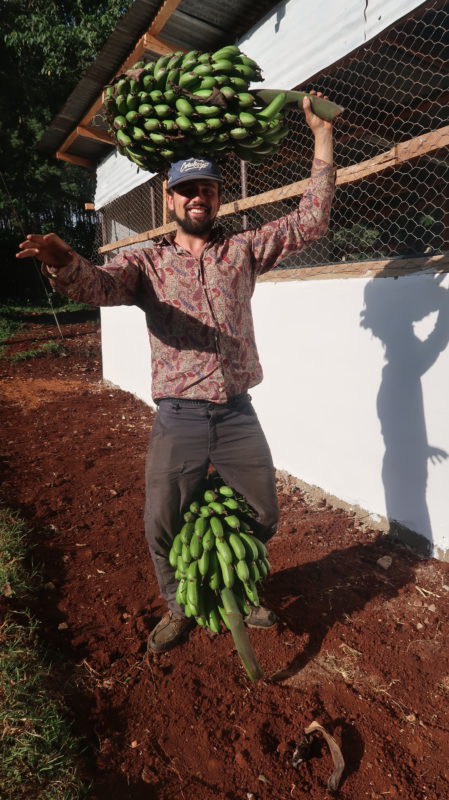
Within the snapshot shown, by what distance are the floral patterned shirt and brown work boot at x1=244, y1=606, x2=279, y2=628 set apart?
1221mm

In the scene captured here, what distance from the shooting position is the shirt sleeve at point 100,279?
2.03m

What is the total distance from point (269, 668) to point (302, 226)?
2121 millimetres

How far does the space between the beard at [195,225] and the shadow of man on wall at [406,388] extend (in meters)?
1.51

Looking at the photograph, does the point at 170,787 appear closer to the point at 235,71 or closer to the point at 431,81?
the point at 235,71

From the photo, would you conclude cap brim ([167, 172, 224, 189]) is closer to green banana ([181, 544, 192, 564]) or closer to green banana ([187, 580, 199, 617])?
green banana ([181, 544, 192, 564])

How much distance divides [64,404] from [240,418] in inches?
240

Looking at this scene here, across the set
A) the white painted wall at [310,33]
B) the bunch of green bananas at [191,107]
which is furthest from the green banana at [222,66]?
the white painted wall at [310,33]

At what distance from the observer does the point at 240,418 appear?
244 cm

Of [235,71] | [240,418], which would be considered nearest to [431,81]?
[235,71]

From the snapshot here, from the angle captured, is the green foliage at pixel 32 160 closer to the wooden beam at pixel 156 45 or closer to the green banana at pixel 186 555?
the wooden beam at pixel 156 45

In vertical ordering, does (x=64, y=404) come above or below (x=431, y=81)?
below

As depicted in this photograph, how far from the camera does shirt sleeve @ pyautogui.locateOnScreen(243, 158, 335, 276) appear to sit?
227cm

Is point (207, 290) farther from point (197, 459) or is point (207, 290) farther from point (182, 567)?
point (182, 567)

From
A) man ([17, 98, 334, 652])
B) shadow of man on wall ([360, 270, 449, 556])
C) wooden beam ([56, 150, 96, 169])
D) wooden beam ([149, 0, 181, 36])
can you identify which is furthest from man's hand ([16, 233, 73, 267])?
wooden beam ([56, 150, 96, 169])
